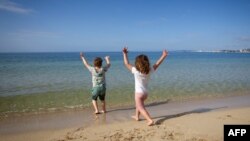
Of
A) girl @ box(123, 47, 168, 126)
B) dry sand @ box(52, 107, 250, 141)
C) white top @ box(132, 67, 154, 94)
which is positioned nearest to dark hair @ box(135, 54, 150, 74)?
girl @ box(123, 47, 168, 126)

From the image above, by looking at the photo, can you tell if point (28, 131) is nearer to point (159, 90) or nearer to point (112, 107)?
point (112, 107)

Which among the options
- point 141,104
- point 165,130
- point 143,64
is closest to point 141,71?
point 143,64

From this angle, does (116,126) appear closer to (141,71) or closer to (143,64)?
Result: (141,71)

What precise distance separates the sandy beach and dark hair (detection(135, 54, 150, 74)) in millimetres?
1402

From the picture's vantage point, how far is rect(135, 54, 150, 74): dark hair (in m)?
5.52

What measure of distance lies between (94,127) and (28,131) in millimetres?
1673

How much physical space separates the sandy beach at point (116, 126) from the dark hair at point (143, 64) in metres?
1.40

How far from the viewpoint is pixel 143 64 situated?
5.52 metres

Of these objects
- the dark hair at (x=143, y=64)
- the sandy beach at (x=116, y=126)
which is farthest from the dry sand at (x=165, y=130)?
the dark hair at (x=143, y=64)

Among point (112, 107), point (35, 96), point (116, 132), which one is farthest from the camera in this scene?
point (35, 96)

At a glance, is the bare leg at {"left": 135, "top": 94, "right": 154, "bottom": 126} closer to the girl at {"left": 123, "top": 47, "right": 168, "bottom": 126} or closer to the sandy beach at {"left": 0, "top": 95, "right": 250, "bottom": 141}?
the girl at {"left": 123, "top": 47, "right": 168, "bottom": 126}

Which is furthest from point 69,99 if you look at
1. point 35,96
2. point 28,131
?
point 28,131

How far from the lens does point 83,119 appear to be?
7.01m

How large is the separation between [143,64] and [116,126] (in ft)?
5.79
